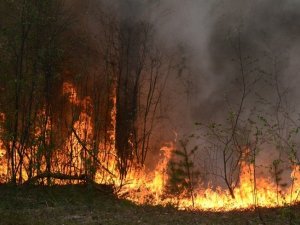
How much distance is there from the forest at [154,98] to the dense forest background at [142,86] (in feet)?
0.13

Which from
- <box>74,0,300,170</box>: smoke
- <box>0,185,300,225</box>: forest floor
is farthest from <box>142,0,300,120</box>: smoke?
<box>0,185,300,225</box>: forest floor

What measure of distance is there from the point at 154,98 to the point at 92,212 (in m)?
6.50

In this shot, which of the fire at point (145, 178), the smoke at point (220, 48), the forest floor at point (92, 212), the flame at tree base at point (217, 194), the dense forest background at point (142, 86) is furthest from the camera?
the smoke at point (220, 48)

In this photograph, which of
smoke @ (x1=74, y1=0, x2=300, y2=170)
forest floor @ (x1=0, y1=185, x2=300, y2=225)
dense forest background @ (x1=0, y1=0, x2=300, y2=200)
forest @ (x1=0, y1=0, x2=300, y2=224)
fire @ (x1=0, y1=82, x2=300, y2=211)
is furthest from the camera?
smoke @ (x1=74, y1=0, x2=300, y2=170)

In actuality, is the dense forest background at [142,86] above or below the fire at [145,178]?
above

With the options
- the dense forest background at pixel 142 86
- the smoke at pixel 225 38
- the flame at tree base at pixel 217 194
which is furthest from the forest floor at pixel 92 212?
the smoke at pixel 225 38

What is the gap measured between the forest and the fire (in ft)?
0.15

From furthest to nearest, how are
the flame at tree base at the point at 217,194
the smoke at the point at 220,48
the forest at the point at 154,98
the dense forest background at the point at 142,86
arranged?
the smoke at the point at 220,48
the dense forest background at the point at 142,86
the forest at the point at 154,98
the flame at tree base at the point at 217,194

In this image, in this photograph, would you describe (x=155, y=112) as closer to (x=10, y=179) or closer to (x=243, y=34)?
(x=243, y=34)

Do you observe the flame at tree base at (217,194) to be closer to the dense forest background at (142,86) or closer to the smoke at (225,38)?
the dense forest background at (142,86)

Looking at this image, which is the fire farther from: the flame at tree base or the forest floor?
the forest floor

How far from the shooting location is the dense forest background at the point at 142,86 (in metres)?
15.1

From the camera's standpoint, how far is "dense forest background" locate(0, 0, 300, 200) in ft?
49.6

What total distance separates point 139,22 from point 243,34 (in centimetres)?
410
